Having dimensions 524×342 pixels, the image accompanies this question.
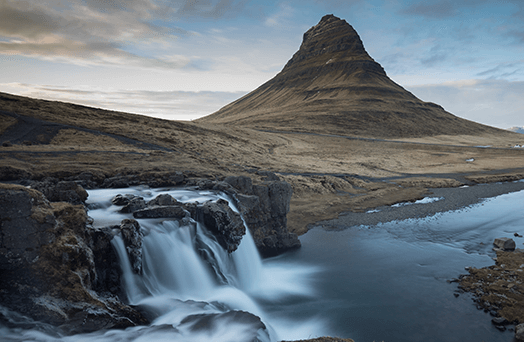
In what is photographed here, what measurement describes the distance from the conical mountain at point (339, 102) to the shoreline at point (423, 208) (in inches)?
2182

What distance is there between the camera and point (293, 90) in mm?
167625

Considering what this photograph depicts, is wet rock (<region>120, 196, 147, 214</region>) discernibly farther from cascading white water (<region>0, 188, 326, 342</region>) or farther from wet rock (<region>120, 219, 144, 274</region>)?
wet rock (<region>120, 219, 144, 274</region>)

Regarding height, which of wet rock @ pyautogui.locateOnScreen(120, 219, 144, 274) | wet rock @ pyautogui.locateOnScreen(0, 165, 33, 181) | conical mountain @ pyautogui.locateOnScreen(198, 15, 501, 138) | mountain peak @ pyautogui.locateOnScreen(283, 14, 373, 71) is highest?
mountain peak @ pyautogui.locateOnScreen(283, 14, 373, 71)

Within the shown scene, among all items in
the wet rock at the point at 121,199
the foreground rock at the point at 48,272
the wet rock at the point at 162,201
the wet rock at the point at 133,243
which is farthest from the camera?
the wet rock at the point at 121,199

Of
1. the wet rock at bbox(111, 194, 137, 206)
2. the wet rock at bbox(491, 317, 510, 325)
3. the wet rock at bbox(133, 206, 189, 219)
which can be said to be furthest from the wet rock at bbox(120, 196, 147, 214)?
the wet rock at bbox(491, 317, 510, 325)

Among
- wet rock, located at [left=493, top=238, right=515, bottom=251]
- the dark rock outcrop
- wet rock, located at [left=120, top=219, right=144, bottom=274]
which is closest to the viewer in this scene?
wet rock, located at [left=120, top=219, right=144, bottom=274]

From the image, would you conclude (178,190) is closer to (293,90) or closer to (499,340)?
(499,340)

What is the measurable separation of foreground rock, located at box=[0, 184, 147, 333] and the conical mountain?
278ft

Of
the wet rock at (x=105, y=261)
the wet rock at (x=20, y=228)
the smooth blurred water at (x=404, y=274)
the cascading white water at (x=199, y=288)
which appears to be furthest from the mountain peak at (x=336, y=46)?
the wet rock at (x=20, y=228)

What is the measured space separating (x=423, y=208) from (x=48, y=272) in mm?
28653

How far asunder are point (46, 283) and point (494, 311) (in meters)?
14.8

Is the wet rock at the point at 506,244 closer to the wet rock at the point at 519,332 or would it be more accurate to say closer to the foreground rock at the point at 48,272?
the wet rock at the point at 519,332

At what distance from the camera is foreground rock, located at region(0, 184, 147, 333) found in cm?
771

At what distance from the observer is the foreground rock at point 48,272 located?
7711 mm
